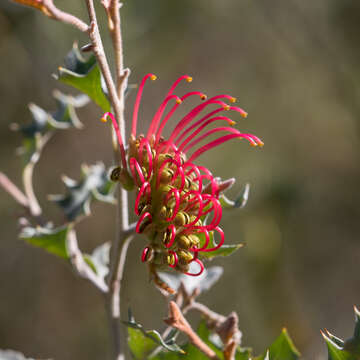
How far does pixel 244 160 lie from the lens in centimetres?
318

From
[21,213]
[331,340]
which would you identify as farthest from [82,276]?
[331,340]

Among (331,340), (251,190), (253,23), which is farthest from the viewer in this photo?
(253,23)

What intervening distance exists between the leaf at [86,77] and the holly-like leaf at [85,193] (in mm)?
309

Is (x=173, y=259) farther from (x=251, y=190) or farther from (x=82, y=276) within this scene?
(x=251, y=190)

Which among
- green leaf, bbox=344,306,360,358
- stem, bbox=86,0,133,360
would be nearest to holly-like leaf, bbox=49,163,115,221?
stem, bbox=86,0,133,360

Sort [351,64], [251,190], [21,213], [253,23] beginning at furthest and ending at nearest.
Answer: [253,23] → [251,190] → [351,64] → [21,213]

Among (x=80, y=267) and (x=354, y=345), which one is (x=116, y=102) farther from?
(x=354, y=345)

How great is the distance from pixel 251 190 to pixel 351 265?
858 mm

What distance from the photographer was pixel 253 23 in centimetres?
319

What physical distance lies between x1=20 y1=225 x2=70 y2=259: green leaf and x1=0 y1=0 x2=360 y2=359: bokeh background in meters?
1.82

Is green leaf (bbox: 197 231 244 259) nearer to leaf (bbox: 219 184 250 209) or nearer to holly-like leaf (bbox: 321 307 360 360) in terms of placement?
leaf (bbox: 219 184 250 209)

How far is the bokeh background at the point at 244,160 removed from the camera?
275cm

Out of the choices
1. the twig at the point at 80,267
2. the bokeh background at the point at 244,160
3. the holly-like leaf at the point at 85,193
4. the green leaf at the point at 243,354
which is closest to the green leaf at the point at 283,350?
the green leaf at the point at 243,354

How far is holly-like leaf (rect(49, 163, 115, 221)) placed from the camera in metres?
1.08
